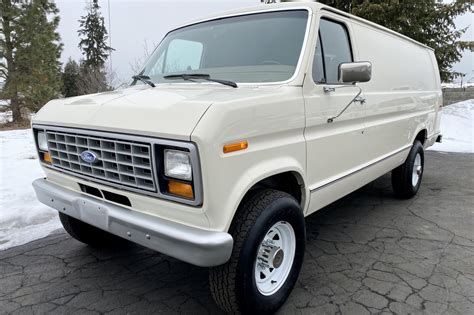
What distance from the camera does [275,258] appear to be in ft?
8.69

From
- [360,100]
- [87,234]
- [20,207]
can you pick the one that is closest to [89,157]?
[87,234]

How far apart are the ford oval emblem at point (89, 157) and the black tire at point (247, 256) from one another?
101 centimetres

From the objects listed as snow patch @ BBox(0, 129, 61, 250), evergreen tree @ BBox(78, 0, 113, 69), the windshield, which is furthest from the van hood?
evergreen tree @ BBox(78, 0, 113, 69)

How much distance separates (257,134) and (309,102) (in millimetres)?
688

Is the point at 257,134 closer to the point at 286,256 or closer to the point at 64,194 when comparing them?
the point at 286,256

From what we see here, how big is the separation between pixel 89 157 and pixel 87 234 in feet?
4.64

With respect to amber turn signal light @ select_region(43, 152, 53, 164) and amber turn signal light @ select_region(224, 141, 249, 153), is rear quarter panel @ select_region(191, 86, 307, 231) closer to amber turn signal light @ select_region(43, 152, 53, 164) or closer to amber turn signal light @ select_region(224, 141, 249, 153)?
amber turn signal light @ select_region(224, 141, 249, 153)

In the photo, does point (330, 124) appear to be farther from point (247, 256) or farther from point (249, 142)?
point (247, 256)

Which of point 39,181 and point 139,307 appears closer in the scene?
point 139,307

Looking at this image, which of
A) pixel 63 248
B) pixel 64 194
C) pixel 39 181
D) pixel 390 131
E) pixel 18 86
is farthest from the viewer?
pixel 18 86

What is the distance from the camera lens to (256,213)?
7.77 feet

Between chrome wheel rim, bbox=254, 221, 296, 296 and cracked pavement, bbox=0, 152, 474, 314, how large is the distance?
23 cm

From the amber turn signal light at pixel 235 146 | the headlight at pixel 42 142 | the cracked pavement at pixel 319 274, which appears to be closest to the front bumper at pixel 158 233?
the amber turn signal light at pixel 235 146

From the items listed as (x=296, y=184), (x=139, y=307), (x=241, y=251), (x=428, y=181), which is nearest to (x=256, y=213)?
(x=241, y=251)
